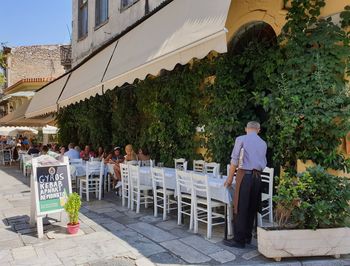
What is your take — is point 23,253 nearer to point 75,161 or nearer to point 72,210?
point 72,210

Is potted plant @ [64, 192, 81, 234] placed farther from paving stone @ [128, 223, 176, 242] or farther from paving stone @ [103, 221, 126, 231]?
paving stone @ [128, 223, 176, 242]

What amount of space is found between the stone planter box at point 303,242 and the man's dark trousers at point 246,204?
55cm

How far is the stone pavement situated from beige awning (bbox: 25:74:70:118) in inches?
250

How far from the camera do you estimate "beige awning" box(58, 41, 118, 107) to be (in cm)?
936

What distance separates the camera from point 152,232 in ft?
20.3

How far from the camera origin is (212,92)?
815cm

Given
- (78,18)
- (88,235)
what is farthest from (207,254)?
(78,18)

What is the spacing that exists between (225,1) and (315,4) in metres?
1.94

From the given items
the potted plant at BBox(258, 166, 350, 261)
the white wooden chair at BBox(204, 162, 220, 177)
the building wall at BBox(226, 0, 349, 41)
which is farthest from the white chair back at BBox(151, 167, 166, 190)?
the building wall at BBox(226, 0, 349, 41)

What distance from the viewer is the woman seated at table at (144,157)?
9.87 m

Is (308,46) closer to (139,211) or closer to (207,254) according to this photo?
(207,254)

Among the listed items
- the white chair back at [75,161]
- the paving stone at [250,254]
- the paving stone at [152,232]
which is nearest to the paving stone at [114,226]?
the paving stone at [152,232]

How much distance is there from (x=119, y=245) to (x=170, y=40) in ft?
10.9

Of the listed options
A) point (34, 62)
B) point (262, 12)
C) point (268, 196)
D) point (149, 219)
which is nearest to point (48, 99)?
point (149, 219)
